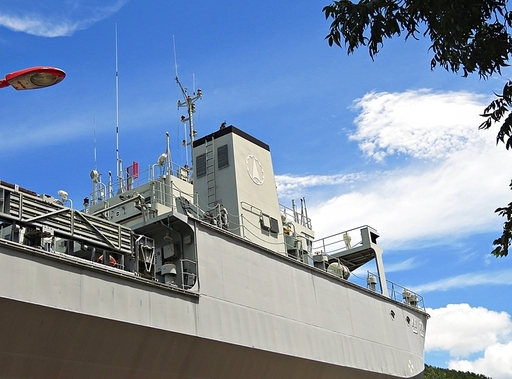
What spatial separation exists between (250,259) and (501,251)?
854 centimetres

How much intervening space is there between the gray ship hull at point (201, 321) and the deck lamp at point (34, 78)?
2.49 meters

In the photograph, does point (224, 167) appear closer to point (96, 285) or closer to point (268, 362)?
point (268, 362)

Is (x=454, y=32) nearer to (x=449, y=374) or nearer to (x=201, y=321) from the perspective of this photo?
(x=201, y=321)

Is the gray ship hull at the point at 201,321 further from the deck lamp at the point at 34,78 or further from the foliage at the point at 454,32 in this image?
the foliage at the point at 454,32

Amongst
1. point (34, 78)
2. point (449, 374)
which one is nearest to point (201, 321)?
point (34, 78)

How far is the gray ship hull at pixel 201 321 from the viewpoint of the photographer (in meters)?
10.4

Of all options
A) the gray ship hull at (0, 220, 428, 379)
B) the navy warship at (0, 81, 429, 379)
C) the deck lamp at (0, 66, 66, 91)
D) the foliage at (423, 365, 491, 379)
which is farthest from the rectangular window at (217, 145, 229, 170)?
the foliage at (423, 365, 491, 379)

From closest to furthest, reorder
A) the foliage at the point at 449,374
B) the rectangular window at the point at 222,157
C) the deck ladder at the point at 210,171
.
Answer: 1. the deck ladder at the point at 210,171
2. the rectangular window at the point at 222,157
3. the foliage at the point at 449,374

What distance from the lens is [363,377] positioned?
17.6 metres

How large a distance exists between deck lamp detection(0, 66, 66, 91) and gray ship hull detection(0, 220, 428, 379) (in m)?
2.49

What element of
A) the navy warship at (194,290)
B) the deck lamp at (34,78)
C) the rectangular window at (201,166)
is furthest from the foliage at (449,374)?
the deck lamp at (34,78)

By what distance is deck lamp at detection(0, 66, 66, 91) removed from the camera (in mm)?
9547

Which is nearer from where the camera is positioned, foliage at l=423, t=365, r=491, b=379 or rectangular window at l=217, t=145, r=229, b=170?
rectangular window at l=217, t=145, r=229, b=170

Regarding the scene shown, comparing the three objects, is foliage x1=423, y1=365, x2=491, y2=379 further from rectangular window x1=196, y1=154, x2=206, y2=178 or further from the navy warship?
rectangular window x1=196, y1=154, x2=206, y2=178
